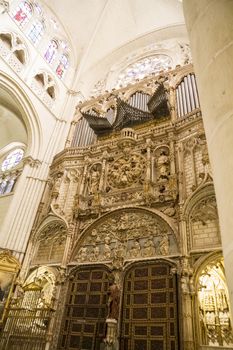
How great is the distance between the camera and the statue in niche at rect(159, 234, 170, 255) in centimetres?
763

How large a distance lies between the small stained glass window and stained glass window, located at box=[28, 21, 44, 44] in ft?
22.9

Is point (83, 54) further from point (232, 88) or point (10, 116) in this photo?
point (232, 88)

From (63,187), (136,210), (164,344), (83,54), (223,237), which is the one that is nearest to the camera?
(223,237)

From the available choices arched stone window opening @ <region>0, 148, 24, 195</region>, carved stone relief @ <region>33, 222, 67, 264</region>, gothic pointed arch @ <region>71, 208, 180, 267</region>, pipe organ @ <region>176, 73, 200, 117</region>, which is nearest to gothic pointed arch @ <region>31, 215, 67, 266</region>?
carved stone relief @ <region>33, 222, 67, 264</region>

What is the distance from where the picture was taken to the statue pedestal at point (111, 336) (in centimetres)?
643

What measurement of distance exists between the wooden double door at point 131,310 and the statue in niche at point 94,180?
122 inches

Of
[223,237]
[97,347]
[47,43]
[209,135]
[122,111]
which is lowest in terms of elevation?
[97,347]

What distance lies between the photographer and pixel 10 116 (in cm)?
1727

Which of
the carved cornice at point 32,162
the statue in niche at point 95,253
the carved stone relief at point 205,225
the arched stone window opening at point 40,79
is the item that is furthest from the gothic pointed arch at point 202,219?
the arched stone window opening at point 40,79

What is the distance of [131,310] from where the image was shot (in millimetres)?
7207

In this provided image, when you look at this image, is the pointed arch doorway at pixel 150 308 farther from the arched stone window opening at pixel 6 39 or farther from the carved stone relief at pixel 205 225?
the arched stone window opening at pixel 6 39

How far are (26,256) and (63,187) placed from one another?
309cm

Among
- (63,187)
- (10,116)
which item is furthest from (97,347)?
(10,116)

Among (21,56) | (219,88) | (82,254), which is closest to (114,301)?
(82,254)
